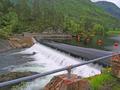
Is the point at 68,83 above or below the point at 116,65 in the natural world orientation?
above

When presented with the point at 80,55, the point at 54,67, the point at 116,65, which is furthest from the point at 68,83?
the point at 80,55

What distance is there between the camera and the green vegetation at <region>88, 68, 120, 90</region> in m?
7.29

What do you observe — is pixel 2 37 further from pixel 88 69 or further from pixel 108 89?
pixel 108 89

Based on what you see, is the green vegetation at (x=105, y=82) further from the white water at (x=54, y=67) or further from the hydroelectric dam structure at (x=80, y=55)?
the white water at (x=54, y=67)

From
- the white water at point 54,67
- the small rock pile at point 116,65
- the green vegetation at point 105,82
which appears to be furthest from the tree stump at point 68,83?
the white water at point 54,67

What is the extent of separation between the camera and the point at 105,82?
7574 mm

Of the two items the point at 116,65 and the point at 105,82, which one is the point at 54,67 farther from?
the point at 116,65

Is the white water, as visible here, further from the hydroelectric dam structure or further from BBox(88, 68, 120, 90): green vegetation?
BBox(88, 68, 120, 90): green vegetation

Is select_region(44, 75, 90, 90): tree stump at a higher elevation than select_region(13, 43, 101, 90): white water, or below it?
higher

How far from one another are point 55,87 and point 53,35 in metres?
85.3

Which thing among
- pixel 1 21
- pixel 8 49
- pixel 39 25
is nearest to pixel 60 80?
pixel 8 49

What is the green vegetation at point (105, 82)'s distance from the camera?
7.29 meters

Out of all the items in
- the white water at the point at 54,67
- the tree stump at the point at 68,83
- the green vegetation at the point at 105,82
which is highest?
the tree stump at the point at 68,83

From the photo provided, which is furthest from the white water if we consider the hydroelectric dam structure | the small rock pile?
the small rock pile
